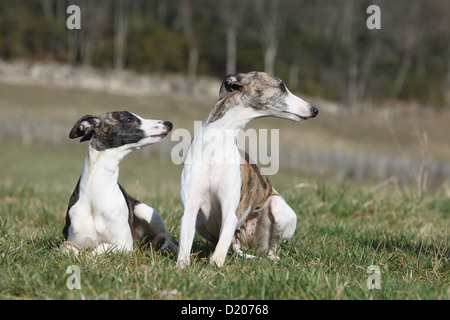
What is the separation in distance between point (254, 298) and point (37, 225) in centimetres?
368

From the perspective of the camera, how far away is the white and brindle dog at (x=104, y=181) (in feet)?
15.1

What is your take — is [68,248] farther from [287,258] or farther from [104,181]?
[287,258]

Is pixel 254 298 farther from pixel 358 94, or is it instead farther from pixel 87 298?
pixel 358 94

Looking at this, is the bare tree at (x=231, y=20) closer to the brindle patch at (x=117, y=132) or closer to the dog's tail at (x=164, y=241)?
the dog's tail at (x=164, y=241)

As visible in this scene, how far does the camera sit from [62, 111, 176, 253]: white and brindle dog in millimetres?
4613

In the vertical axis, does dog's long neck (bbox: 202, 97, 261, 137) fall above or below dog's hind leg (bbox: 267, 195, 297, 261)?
above

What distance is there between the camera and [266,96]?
14.6 ft

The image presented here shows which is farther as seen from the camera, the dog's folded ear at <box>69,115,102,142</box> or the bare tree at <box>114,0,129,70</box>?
the bare tree at <box>114,0,129,70</box>

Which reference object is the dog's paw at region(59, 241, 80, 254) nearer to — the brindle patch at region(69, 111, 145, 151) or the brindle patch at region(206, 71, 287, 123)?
the brindle patch at region(69, 111, 145, 151)

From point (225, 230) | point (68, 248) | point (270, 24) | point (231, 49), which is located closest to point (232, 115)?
point (225, 230)

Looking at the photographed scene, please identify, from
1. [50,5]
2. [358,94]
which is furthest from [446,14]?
[50,5]

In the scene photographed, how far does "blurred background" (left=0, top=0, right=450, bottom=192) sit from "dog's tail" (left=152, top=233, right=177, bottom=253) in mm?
24659

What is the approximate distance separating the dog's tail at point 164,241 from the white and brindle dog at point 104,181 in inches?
16.6

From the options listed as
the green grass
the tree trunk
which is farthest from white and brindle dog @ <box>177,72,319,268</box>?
the tree trunk
